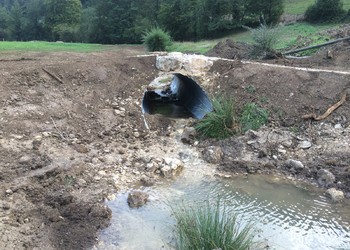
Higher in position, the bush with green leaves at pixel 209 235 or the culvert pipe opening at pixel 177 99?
the bush with green leaves at pixel 209 235

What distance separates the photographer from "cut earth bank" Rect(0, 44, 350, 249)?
8.83m

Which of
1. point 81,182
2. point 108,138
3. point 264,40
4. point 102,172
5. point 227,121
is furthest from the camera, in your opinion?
point 264,40

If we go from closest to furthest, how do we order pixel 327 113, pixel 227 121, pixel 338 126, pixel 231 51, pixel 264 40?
1. pixel 338 126
2. pixel 227 121
3. pixel 327 113
4. pixel 264 40
5. pixel 231 51

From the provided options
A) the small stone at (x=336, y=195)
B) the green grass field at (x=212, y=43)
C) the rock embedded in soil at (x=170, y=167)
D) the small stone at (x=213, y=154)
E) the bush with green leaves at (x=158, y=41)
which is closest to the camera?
the small stone at (x=336, y=195)

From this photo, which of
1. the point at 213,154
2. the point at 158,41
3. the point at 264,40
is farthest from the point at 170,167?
the point at 158,41

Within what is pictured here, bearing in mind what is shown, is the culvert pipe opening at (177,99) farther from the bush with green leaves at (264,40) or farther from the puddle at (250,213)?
the puddle at (250,213)

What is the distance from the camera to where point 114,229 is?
846cm

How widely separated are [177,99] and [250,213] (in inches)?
422

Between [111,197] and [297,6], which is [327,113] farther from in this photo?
[297,6]

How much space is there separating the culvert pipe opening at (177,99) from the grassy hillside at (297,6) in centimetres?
1821

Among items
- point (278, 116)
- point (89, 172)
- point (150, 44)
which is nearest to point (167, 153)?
point (89, 172)

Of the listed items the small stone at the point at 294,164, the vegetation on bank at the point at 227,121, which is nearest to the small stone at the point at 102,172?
the vegetation on bank at the point at 227,121

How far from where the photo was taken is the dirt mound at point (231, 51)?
61.9 ft

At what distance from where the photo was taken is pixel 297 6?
1443 inches
